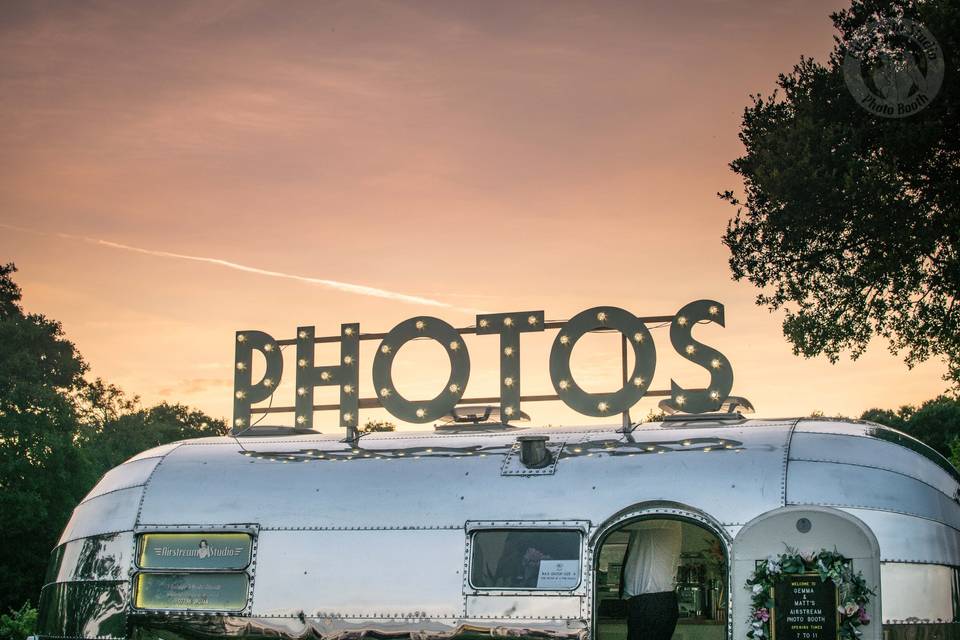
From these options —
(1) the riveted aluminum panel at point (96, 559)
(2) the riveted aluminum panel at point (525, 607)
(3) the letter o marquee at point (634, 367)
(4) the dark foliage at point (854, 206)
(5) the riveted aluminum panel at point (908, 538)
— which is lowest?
(2) the riveted aluminum panel at point (525, 607)

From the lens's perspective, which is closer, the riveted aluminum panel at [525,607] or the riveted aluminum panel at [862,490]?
the riveted aluminum panel at [862,490]

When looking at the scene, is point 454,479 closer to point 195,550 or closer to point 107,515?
point 195,550

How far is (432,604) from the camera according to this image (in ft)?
29.7

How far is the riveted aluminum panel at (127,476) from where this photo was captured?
10.8m

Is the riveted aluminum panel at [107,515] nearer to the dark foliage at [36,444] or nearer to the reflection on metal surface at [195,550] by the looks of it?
the reflection on metal surface at [195,550]

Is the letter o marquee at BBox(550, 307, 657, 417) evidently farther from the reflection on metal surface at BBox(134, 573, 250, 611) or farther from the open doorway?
the reflection on metal surface at BBox(134, 573, 250, 611)

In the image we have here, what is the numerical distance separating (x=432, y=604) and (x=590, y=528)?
1403 millimetres

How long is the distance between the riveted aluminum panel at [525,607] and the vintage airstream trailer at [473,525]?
1 cm

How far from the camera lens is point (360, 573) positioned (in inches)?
369

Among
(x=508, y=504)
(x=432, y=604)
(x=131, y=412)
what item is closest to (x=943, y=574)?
(x=508, y=504)

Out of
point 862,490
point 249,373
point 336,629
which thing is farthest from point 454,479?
point 249,373

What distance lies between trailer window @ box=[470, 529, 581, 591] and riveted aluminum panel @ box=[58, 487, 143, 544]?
136 inches

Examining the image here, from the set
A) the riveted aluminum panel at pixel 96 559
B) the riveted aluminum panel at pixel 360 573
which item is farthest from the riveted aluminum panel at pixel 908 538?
the riveted aluminum panel at pixel 96 559

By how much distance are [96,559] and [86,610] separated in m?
0.46
